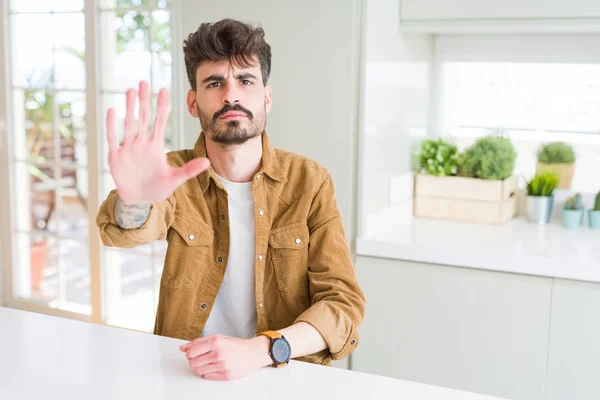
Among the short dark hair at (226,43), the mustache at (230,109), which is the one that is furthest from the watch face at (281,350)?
the short dark hair at (226,43)

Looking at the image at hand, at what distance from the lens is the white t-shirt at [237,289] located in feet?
6.06

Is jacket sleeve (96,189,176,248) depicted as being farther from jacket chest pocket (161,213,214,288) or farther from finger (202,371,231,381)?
finger (202,371,231,381)

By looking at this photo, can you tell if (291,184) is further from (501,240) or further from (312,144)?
(501,240)

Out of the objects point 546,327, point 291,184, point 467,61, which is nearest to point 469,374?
point 546,327

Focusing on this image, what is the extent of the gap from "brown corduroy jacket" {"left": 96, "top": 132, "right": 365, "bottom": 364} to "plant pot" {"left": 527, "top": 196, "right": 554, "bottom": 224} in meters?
1.50

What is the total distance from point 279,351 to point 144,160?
0.46 metres

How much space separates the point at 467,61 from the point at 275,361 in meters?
2.21

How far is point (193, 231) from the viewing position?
6.00 feet

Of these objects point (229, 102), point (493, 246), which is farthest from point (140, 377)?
point (493, 246)

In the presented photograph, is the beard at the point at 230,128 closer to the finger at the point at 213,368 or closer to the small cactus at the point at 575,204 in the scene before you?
the finger at the point at 213,368

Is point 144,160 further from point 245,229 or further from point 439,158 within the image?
point 439,158

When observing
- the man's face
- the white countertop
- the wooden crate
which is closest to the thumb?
the man's face

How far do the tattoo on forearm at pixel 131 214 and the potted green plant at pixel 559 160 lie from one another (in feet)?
6.96

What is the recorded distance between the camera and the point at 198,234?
1.83 metres
